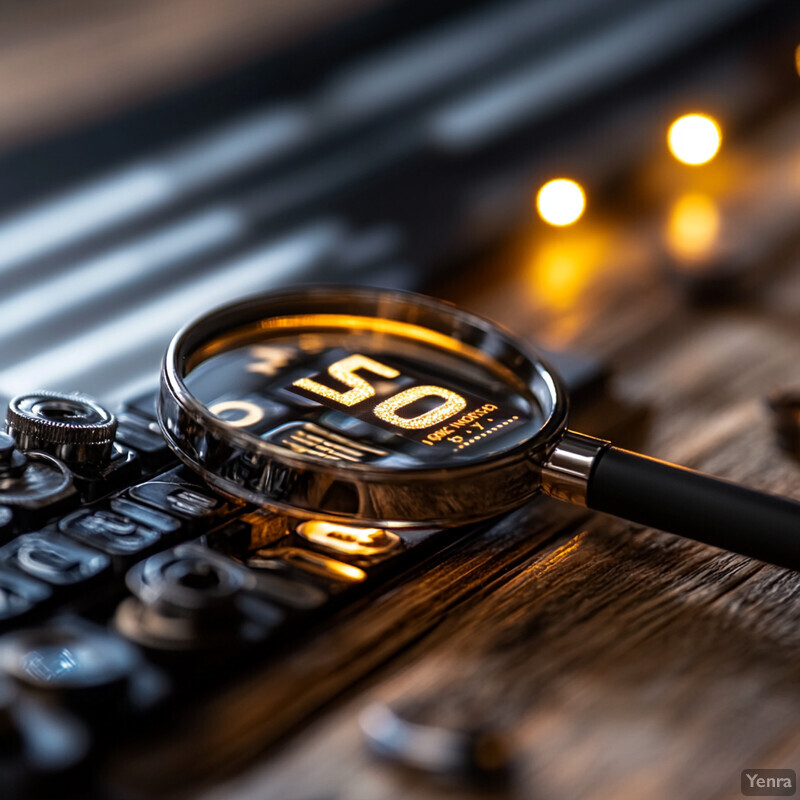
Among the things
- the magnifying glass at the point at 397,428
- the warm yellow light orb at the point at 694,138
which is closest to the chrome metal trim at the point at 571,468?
the magnifying glass at the point at 397,428

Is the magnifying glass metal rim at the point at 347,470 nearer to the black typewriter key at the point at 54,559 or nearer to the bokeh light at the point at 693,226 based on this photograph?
the black typewriter key at the point at 54,559

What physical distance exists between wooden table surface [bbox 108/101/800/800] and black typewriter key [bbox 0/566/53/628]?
9 cm

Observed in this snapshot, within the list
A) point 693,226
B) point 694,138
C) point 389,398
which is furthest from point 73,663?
point 694,138

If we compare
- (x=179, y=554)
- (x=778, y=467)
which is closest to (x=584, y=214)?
(x=778, y=467)

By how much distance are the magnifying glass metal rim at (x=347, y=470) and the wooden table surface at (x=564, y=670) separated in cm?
5

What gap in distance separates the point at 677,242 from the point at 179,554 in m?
0.67

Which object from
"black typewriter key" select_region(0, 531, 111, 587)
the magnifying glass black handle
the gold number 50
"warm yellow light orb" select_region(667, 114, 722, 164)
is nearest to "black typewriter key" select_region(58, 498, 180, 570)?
"black typewriter key" select_region(0, 531, 111, 587)

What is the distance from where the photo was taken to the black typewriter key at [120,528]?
639 mm

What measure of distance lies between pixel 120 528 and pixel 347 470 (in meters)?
0.12

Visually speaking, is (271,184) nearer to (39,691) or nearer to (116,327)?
(116,327)

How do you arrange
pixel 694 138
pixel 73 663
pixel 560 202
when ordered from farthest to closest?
1. pixel 694 138
2. pixel 560 202
3. pixel 73 663

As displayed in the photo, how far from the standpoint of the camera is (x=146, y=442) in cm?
73

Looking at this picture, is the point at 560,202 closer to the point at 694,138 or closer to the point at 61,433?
the point at 694,138

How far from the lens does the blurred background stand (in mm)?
998
